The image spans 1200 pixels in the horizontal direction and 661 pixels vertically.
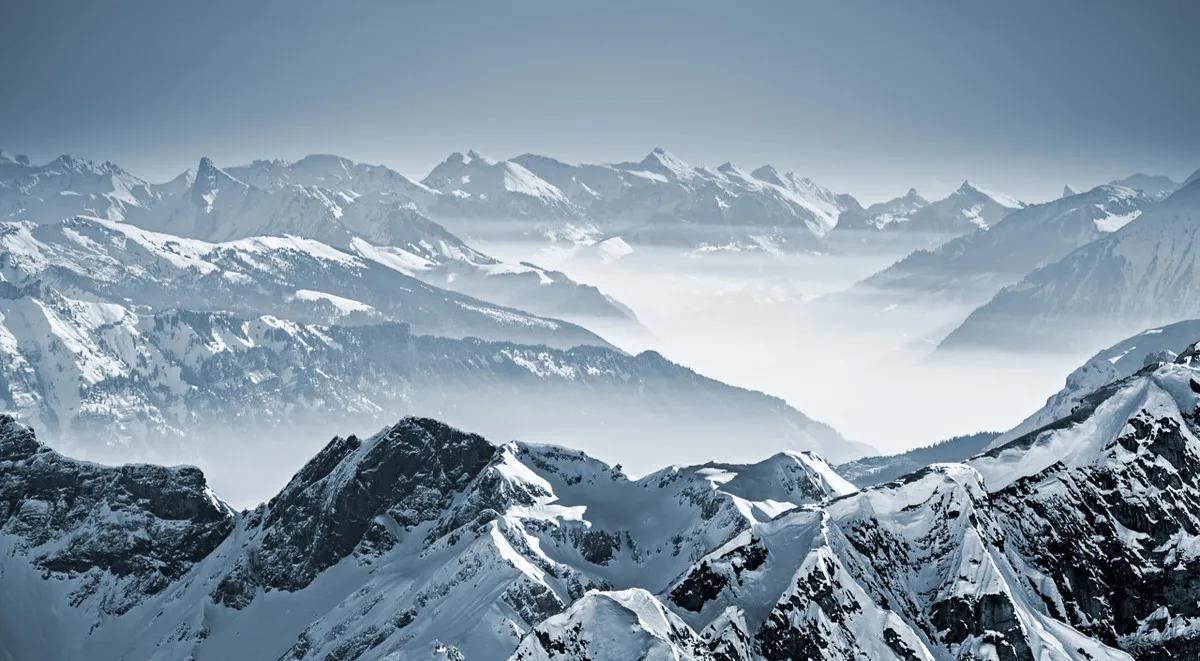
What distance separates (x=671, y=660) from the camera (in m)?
198
